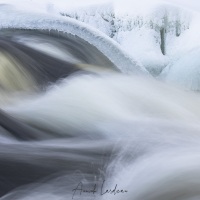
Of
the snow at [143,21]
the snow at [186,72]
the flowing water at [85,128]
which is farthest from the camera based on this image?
the snow at [143,21]

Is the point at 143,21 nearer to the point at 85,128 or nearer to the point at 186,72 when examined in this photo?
the point at 186,72

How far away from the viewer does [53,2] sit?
254cm

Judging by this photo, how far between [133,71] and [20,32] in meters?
0.52

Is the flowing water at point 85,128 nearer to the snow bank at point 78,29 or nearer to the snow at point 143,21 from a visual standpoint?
the snow bank at point 78,29

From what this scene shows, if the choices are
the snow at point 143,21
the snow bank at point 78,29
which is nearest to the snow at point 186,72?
the snow at point 143,21

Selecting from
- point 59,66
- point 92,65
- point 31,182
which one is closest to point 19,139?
point 31,182

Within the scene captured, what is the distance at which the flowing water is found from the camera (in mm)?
1052

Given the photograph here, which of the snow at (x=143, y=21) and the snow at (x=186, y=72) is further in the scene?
the snow at (x=143, y=21)

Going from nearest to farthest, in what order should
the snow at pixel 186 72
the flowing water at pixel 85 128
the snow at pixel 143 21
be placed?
1. the flowing water at pixel 85 128
2. the snow at pixel 186 72
3. the snow at pixel 143 21

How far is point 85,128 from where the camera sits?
1.41m

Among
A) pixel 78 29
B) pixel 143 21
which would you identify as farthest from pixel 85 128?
pixel 143 21

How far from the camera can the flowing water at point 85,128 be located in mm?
1052

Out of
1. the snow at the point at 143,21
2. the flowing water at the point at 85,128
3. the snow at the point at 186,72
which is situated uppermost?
the snow at the point at 143,21

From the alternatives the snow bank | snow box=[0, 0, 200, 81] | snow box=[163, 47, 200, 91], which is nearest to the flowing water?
the snow bank
